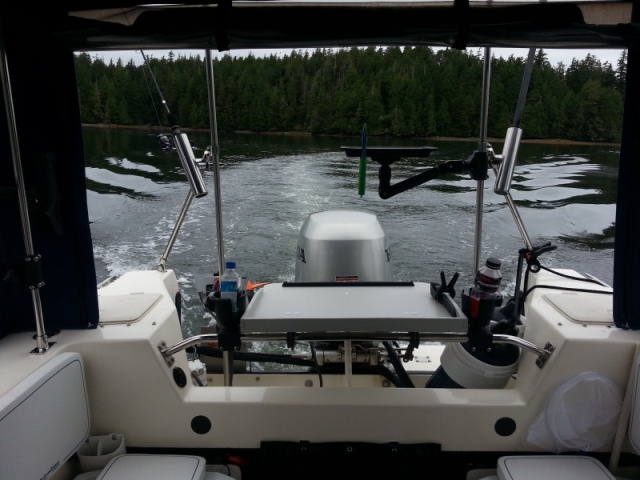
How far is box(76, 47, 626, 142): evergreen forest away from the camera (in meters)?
2.30

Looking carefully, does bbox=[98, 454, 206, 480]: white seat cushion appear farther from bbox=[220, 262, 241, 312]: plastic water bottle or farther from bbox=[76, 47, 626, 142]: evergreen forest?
bbox=[76, 47, 626, 142]: evergreen forest

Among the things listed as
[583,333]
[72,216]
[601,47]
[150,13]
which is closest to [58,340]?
[72,216]

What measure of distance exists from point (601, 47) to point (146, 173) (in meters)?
8.43

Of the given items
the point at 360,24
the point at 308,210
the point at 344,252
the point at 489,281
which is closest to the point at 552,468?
the point at 489,281

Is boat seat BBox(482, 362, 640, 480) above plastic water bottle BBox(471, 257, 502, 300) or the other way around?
the other way around

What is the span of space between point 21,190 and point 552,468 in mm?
1809

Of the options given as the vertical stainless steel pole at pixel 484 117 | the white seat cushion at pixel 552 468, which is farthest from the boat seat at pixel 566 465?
the vertical stainless steel pole at pixel 484 117

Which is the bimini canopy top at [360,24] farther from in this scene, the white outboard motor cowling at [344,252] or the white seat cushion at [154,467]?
the white seat cushion at [154,467]

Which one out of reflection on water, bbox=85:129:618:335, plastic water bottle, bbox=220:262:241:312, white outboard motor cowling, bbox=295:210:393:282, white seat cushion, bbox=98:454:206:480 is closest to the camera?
white seat cushion, bbox=98:454:206:480

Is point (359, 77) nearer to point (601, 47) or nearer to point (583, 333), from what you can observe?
point (601, 47)

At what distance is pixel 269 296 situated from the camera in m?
1.82

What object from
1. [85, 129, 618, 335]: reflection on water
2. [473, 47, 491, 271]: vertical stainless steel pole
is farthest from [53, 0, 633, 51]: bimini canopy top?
[85, 129, 618, 335]: reflection on water

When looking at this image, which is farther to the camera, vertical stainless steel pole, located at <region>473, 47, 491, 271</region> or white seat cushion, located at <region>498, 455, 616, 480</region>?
vertical stainless steel pole, located at <region>473, 47, 491, 271</region>

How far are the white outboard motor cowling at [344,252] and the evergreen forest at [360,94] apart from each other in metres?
0.49
